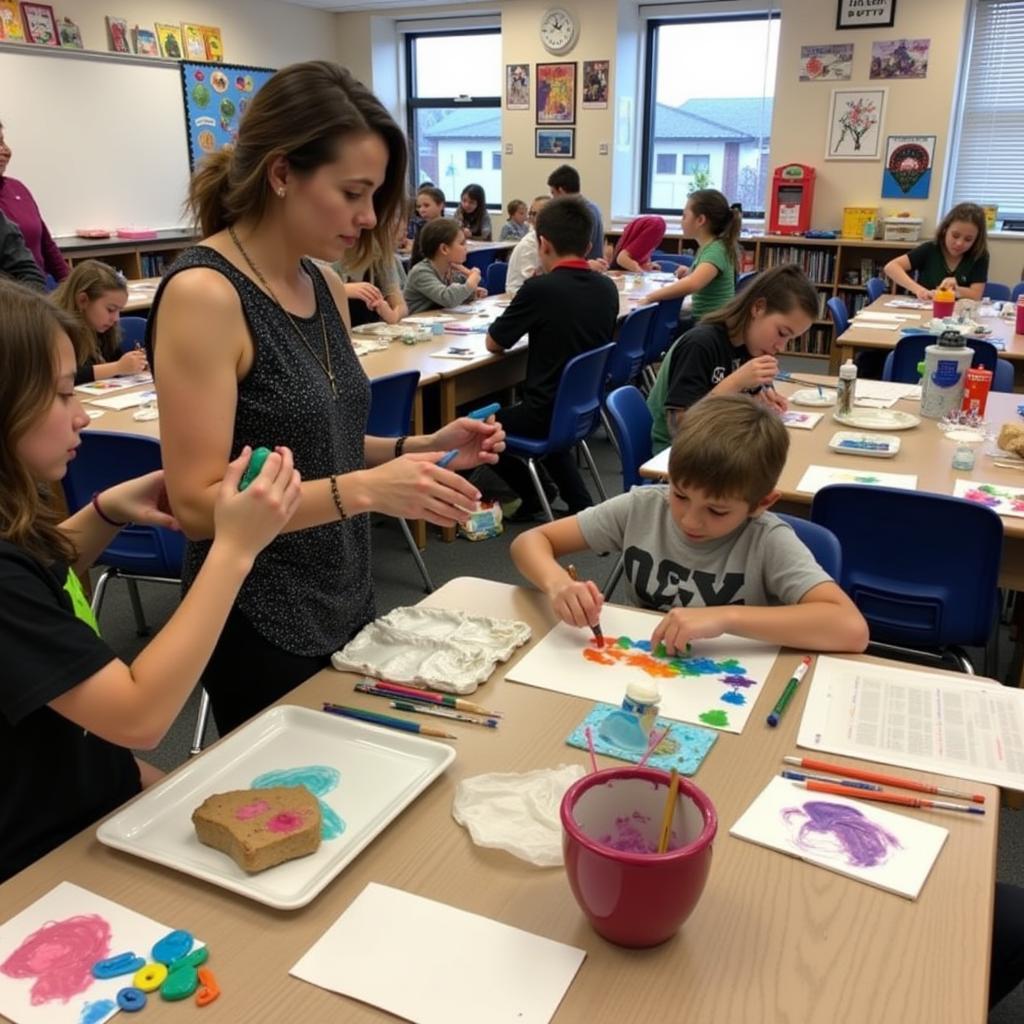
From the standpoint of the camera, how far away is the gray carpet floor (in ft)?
8.18

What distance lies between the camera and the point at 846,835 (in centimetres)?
99

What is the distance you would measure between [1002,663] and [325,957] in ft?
8.73

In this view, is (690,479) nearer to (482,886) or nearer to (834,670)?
(834,670)

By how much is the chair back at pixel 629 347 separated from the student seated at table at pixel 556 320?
59cm

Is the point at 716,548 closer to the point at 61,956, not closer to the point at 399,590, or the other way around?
the point at 61,956

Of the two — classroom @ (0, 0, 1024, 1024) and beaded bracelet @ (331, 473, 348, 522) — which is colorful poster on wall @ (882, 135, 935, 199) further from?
beaded bracelet @ (331, 473, 348, 522)

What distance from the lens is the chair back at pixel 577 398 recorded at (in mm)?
3658

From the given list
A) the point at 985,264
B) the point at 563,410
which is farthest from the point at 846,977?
the point at 985,264

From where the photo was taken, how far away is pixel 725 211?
17.0 feet

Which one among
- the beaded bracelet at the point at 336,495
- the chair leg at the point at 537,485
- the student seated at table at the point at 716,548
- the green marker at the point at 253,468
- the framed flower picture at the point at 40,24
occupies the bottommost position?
the chair leg at the point at 537,485

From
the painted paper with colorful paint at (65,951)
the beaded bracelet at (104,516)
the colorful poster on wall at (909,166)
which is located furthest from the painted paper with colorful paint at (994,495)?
the colorful poster on wall at (909,166)

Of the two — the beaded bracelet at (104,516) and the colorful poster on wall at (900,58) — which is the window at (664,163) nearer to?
the colorful poster on wall at (900,58)

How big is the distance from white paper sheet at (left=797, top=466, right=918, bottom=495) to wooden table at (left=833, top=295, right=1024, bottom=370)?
1.97 m

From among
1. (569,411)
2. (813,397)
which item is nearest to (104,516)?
(813,397)
